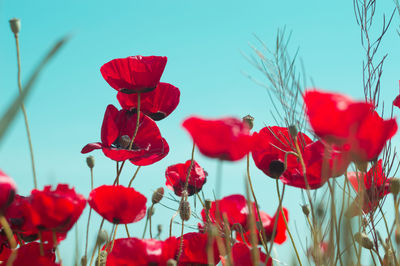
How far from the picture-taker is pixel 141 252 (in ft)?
2.77

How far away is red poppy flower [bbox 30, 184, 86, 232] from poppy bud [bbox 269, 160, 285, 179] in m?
0.39

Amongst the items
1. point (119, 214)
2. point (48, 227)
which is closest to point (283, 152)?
point (119, 214)

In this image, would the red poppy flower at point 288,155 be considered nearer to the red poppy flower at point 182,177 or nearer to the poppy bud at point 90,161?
the red poppy flower at point 182,177

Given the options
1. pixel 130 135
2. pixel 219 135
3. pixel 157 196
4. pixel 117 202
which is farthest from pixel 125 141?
pixel 219 135

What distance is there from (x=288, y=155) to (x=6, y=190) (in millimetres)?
559

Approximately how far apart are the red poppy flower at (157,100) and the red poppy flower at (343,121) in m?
0.61

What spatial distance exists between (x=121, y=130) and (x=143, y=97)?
0.10 meters

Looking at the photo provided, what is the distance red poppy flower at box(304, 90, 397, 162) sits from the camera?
58 centimetres

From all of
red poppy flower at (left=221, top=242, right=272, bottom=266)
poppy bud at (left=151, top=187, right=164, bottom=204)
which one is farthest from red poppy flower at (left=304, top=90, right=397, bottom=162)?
poppy bud at (left=151, top=187, right=164, bottom=204)

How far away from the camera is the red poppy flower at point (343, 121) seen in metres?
0.58

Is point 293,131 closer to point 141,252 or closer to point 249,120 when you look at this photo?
point 249,120

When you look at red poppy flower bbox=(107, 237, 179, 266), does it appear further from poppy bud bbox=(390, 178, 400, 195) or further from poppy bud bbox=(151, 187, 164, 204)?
poppy bud bbox=(390, 178, 400, 195)

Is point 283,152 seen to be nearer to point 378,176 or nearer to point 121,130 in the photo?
point 378,176

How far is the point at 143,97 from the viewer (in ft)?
3.88
